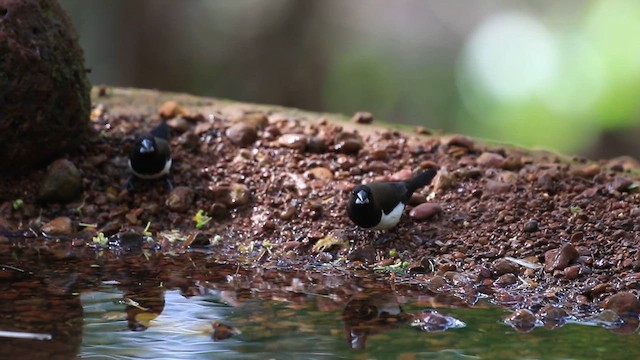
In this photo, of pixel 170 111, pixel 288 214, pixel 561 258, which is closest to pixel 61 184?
pixel 170 111

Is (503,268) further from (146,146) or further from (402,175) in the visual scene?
(146,146)

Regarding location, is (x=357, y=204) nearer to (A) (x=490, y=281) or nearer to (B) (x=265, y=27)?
(A) (x=490, y=281)

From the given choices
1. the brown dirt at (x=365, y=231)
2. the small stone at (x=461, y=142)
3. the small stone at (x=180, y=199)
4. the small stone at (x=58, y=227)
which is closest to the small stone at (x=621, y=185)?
the brown dirt at (x=365, y=231)

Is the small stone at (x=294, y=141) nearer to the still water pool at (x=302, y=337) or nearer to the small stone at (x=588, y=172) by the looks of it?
the small stone at (x=588, y=172)

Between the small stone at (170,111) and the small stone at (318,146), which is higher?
the small stone at (170,111)

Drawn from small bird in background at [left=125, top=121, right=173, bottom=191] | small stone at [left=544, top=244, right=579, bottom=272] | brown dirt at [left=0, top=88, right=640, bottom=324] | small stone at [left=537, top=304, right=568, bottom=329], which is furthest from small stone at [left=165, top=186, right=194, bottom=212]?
small stone at [left=537, top=304, right=568, bottom=329]
